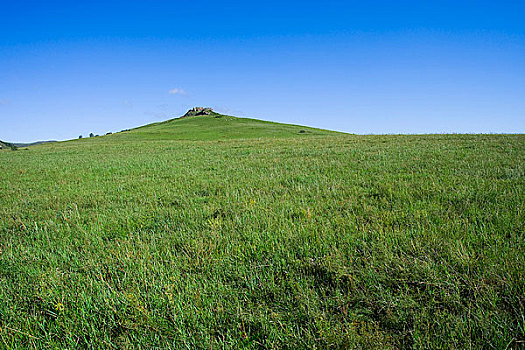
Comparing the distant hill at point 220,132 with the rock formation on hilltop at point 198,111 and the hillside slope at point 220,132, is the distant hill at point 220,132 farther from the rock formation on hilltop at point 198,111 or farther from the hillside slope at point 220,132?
the rock formation on hilltop at point 198,111

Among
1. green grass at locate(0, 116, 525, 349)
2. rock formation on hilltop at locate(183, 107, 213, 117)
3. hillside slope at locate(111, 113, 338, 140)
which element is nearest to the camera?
green grass at locate(0, 116, 525, 349)

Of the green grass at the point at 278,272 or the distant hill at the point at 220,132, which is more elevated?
the distant hill at the point at 220,132

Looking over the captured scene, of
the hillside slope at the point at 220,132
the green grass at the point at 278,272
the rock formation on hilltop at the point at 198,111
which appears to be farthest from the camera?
the rock formation on hilltop at the point at 198,111

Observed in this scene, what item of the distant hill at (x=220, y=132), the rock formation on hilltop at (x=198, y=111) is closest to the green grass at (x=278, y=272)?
the distant hill at (x=220, y=132)

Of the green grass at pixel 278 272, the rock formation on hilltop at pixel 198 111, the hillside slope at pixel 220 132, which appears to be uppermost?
the rock formation on hilltop at pixel 198 111

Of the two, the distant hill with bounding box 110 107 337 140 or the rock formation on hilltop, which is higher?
the rock formation on hilltop

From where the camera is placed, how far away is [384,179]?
6.45 m

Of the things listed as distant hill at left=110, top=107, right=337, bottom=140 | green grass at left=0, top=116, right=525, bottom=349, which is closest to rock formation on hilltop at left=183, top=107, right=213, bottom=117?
distant hill at left=110, top=107, right=337, bottom=140

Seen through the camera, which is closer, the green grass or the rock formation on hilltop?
the green grass

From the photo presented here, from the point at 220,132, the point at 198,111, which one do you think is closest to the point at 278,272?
the point at 220,132

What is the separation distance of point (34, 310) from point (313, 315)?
8.31 feet

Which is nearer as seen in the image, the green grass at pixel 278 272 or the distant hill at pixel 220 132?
the green grass at pixel 278 272

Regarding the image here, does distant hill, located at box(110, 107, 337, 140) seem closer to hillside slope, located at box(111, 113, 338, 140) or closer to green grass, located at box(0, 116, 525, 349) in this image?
hillside slope, located at box(111, 113, 338, 140)

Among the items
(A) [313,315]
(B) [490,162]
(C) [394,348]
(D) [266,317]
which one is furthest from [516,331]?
(B) [490,162]
